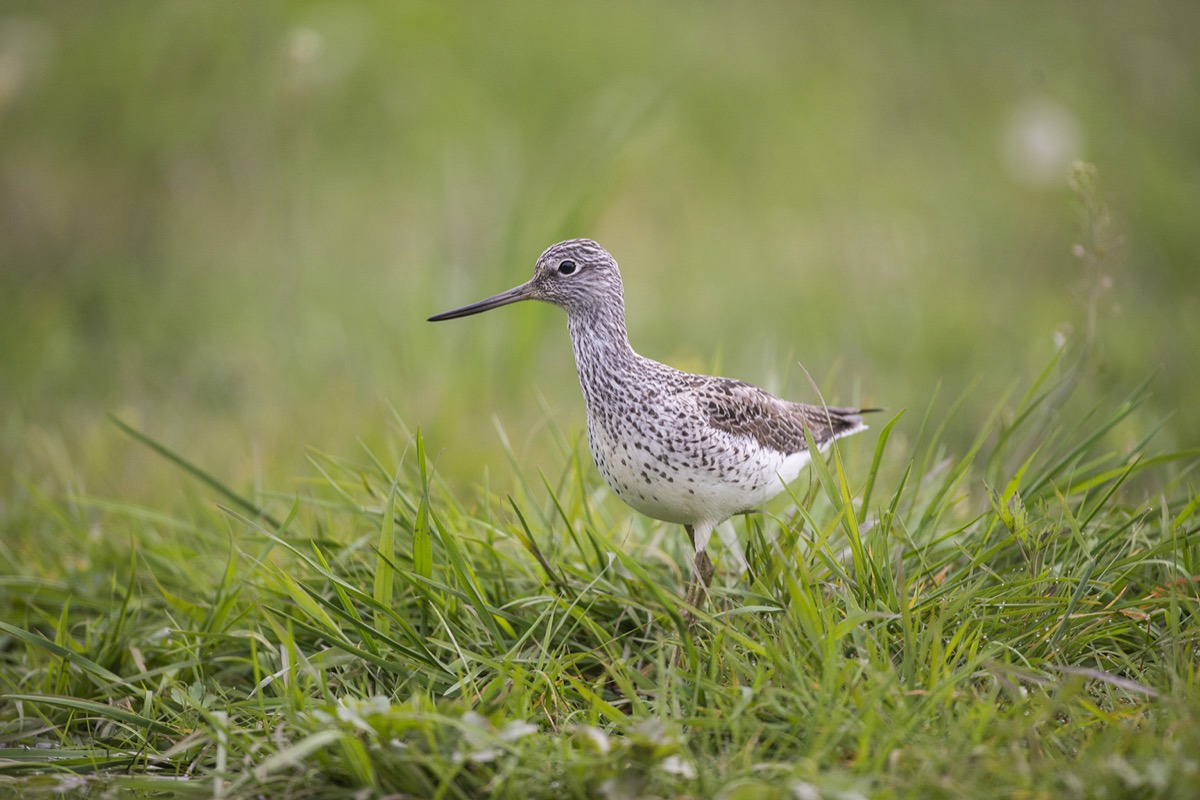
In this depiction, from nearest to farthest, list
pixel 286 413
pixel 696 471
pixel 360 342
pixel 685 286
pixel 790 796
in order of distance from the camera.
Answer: pixel 790 796 → pixel 696 471 → pixel 286 413 → pixel 360 342 → pixel 685 286

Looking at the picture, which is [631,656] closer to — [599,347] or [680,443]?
[680,443]

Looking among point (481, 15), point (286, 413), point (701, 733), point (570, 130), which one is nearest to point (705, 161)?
point (570, 130)

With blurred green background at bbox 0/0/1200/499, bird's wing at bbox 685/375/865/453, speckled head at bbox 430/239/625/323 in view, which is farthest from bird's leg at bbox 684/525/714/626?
blurred green background at bbox 0/0/1200/499

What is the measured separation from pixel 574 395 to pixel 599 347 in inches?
157

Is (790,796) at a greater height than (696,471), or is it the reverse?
(696,471)

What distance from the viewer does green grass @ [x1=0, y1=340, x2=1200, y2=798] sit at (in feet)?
11.1

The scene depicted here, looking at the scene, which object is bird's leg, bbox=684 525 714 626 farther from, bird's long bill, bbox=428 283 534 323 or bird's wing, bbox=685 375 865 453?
bird's long bill, bbox=428 283 534 323

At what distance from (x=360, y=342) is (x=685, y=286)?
3.28 meters

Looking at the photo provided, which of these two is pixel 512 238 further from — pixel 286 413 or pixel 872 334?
pixel 872 334

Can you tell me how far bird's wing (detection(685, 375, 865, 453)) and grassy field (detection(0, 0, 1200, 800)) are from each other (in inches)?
9.9

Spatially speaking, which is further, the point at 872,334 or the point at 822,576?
the point at 872,334

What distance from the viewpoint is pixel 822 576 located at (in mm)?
4203

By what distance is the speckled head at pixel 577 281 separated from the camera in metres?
4.57

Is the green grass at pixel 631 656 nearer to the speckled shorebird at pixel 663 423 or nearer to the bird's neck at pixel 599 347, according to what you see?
the speckled shorebird at pixel 663 423
